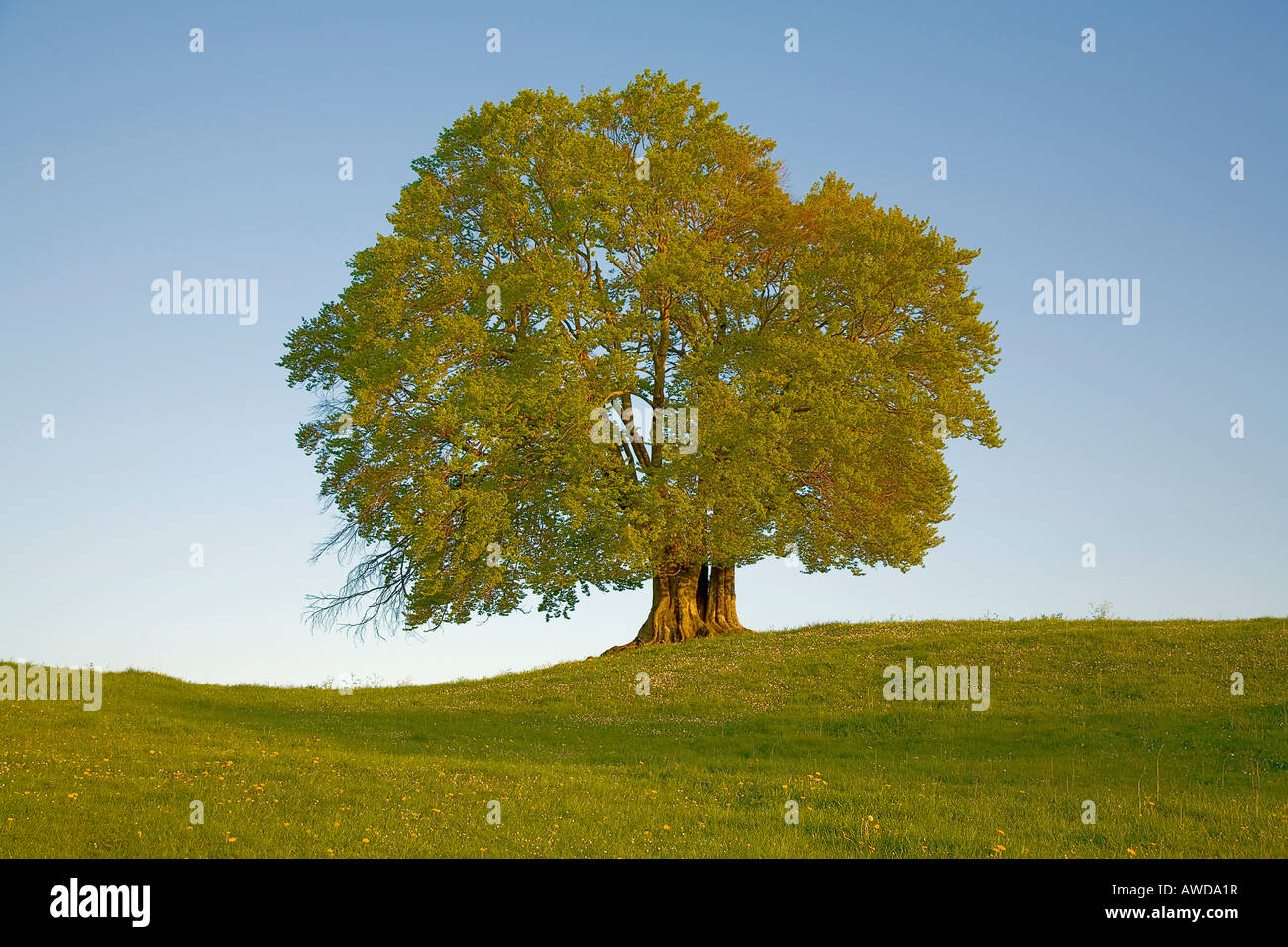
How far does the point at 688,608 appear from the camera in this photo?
36.7 meters

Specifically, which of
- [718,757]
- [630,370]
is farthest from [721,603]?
[718,757]

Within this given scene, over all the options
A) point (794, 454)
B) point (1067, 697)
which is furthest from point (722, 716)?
point (794, 454)

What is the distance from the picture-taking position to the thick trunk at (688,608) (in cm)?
3644

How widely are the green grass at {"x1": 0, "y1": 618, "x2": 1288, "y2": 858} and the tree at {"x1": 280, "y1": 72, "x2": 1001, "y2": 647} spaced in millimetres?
3652

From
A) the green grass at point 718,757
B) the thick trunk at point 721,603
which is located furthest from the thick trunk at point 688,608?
the green grass at point 718,757

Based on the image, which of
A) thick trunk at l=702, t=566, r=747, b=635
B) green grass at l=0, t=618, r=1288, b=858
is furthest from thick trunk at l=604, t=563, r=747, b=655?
green grass at l=0, t=618, r=1288, b=858

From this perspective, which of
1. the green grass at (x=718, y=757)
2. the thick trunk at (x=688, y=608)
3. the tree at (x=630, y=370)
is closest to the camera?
the green grass at (x=718, y=757)

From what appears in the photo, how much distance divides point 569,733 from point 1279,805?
14.4 meters

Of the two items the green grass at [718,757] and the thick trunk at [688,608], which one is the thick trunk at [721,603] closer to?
the thick trunk at [688,608]

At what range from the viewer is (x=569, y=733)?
79.9ft

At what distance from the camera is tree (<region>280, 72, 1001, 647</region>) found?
31.9m

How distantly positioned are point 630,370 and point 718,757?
49.1 ft

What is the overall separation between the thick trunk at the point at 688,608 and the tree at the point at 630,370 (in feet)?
0.33

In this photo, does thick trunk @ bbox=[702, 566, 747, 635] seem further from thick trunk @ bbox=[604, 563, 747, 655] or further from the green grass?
the green grass
